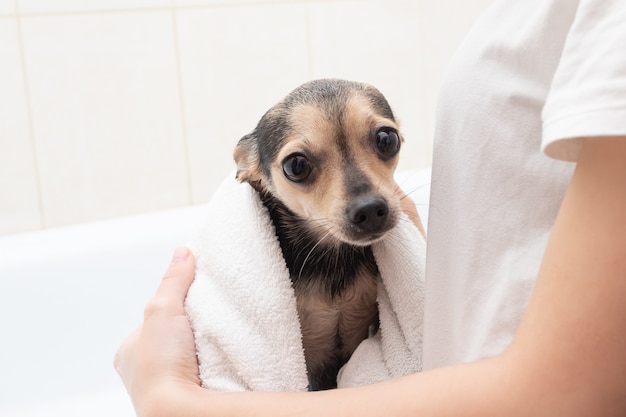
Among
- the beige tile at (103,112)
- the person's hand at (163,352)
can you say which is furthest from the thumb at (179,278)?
the beige tile at (103,112)

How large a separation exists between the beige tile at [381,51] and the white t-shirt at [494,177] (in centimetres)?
179

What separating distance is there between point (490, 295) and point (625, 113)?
0.28 metres

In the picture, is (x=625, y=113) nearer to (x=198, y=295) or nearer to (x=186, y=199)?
(x=198, y=295)

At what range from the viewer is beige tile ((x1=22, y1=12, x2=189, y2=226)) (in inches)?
86.0

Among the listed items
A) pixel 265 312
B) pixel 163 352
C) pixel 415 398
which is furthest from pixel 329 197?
pixel 415 398

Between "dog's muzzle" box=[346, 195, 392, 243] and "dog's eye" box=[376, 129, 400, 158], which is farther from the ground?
"dog's eye" box=[376, 129, 400, 158]

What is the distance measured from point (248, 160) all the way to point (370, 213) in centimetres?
33

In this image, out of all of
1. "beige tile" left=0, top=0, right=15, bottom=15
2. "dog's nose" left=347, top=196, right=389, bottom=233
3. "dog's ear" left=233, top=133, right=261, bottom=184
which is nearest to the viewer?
"dog's nose" left=347, top=196, right=389, bottom=233

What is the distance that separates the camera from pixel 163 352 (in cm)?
98

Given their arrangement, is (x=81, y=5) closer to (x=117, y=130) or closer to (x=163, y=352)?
(x=117, y=130)

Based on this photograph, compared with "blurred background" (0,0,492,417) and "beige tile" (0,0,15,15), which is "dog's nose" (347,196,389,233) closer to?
"blurred background" (0,0,492,417)

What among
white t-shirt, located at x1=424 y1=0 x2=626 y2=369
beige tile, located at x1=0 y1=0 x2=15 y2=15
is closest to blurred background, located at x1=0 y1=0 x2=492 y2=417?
beige tile, located at x1=0 y1=0 x2=15 y2=15

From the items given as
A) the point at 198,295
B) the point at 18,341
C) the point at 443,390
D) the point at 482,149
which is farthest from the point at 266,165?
the point at 18,341

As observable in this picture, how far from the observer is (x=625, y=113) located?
502mm
